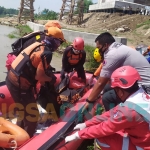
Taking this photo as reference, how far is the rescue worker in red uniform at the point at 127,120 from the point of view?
199cm

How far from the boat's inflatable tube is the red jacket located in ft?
2.20

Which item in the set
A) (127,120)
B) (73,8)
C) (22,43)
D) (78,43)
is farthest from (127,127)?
(73,8)

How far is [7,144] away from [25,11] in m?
28.0

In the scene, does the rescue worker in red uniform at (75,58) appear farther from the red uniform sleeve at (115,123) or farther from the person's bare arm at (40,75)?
the red uniform sleeve at (115,123)

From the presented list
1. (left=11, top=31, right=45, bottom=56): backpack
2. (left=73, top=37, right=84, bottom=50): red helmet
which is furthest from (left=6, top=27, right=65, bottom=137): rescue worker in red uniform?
(left=73, top=37, right=84, bottom=50): red helmet

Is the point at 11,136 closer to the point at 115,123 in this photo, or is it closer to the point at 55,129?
the point at 55,129

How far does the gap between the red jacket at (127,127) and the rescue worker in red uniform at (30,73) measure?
827mm

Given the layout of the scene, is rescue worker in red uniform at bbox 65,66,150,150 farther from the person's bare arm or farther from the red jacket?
the person's bare arm

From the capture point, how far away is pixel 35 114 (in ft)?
9.93

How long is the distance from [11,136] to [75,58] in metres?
1.98

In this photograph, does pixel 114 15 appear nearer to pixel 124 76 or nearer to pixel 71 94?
pixel 71 94

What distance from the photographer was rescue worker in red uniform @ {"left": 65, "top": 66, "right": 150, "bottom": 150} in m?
1.99

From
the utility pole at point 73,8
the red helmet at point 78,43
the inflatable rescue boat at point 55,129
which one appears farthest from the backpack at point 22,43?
the utility pole at point 73,8

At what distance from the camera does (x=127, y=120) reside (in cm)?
200
